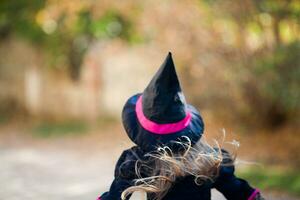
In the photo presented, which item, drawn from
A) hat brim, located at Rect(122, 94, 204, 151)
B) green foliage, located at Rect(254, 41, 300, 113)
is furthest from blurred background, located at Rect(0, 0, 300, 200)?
hat brim, located at Rect(122, 94, 204, 151)

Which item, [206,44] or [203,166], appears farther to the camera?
[206,44]

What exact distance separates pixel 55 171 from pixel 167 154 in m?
4.52

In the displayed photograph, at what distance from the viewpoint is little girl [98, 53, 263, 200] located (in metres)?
2.79

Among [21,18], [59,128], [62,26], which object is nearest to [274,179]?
[59,128]

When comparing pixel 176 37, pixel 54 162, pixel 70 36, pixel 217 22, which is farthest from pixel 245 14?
pixel 70 36

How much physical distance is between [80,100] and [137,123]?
7618mm

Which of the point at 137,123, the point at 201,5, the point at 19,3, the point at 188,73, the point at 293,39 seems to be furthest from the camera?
the point at 19,3

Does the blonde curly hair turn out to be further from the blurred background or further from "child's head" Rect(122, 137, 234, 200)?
the blurred background

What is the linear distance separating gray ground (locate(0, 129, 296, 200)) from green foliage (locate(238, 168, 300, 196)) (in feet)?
1.01

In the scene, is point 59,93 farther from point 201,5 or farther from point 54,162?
point 201,5

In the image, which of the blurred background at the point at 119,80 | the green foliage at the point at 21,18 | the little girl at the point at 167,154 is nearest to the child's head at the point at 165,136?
the little girl at the point at 167,154

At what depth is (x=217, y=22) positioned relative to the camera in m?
7.58

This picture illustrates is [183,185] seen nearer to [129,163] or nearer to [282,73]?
[129,163]

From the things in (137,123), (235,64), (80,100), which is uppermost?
(80,100)
